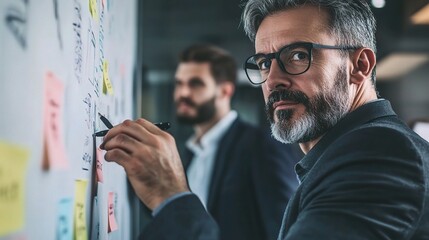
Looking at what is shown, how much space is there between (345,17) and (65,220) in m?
0.71

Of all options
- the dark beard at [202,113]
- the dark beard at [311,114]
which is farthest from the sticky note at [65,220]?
the dark beard at [202,113]

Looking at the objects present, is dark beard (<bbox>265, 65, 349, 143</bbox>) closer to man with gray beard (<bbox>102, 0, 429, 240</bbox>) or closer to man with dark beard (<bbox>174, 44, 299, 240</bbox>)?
man with gray beard (<bbox>102, 0, 429, 240</bbox>)

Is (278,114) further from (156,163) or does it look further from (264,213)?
(264,213)

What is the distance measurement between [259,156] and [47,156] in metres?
1.59

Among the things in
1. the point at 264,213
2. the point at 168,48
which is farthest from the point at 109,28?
the point at 168,48

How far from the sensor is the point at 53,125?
0.75 meters

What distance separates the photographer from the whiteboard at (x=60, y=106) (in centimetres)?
61

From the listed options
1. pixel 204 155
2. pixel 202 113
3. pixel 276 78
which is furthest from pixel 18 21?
A: pixel 202 113

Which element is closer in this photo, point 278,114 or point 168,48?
point 278,114

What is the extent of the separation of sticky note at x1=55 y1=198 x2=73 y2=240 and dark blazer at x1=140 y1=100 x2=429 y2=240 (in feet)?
0.48

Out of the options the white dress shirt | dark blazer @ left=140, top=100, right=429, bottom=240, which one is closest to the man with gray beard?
dark blazer @ left=140, top=100, right=429, bottom=240

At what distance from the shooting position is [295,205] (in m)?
1.03

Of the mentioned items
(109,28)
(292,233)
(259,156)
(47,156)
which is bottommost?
(259,156)

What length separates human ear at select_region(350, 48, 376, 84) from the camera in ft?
4.10
